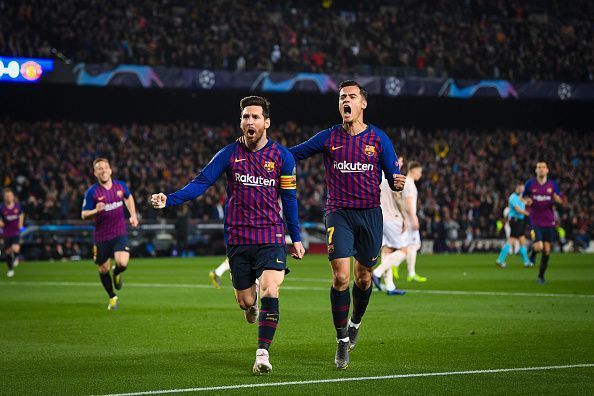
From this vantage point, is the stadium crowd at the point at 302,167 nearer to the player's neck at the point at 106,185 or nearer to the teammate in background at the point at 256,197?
the player's neck at the point at 106,185

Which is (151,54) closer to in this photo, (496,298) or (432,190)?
(432,190)

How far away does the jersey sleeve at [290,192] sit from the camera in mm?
9758

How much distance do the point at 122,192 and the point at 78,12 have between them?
2933 cm

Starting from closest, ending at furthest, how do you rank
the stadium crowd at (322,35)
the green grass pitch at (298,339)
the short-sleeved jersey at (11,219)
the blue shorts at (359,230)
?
the green grass pitch at (298,339)
the blue shorts at (359,230)
the short-sleeved jersey at (11,219)
the stadium crowd at (322,35)

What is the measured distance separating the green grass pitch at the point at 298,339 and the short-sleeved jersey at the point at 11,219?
6.21 meters

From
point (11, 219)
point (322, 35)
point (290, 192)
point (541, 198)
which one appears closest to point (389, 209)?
point (541, 198)

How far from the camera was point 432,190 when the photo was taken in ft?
153

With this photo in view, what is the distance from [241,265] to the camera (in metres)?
9.84

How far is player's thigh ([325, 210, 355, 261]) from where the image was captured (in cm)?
1009

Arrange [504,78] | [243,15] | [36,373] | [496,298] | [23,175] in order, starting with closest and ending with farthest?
[36,373], [496,298], [23,175], [243,15], [504,78]

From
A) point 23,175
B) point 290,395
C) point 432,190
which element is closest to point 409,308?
point 290,395

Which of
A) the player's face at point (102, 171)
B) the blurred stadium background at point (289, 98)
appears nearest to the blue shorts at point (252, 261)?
the player's face at point (102, 171)

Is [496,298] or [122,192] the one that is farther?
[496,298]

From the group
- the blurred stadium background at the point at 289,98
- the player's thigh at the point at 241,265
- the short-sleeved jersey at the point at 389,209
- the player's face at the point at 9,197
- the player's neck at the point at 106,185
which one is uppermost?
the blurred stadium background at the point at 289,98
